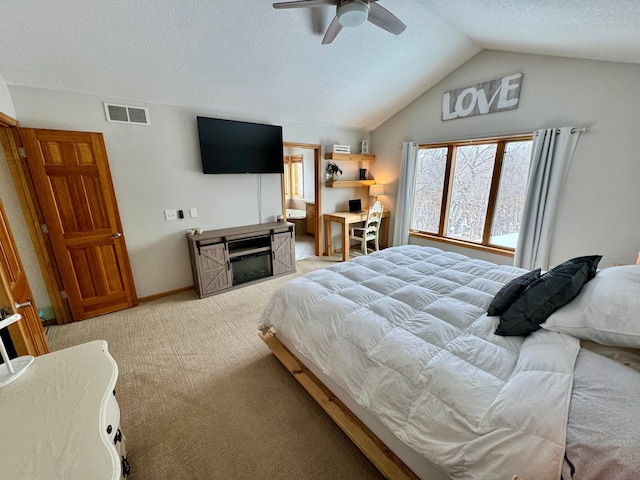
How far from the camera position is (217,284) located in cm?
330

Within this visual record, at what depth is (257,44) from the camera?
249cm

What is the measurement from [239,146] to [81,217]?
1.87m

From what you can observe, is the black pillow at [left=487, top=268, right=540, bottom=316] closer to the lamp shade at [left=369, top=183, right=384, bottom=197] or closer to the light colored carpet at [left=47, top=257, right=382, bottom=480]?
the light colored carpet at [left=47, top=257, right=382, bottom=480]

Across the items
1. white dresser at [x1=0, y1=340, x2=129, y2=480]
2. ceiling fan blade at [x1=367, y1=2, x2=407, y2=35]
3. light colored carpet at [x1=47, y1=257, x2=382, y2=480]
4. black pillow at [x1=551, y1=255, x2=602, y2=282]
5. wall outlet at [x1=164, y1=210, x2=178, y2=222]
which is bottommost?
light colored carpet at [x1=47, y1=257, x2=382, y2=480]

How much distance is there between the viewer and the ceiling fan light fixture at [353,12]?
169cm

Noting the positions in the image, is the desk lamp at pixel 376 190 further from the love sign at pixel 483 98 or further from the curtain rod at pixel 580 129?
the curtain rod at pixel 580 129

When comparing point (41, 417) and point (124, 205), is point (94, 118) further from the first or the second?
point (41, 417)

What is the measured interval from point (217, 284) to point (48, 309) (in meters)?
1.62

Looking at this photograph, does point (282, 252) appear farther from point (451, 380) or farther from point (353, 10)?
point (451, 380)

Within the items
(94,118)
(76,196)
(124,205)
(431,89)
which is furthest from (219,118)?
(431,89)

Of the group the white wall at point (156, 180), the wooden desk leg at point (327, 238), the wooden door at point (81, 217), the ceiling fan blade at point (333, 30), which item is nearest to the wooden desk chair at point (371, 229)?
the wooden desk leg at point (327, 238)

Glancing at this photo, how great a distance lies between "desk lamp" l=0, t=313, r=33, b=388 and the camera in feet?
2.97

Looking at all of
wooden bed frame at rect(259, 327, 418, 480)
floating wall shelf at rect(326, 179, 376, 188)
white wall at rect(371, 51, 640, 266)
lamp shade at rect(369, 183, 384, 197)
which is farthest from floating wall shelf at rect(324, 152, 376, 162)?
wooden bed frame at rect(259, 327, 418, 480)

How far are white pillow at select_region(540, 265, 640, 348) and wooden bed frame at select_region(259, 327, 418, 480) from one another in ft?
3.19
